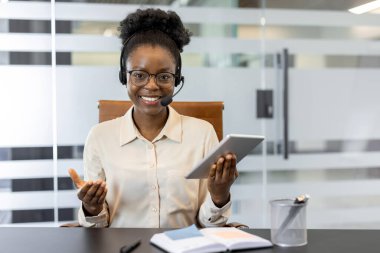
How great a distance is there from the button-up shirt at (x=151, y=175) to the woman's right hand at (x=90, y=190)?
0.36ft

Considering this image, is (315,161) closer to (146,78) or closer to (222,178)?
(146,78)

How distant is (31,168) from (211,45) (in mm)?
1361

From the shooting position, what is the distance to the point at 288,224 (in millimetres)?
978

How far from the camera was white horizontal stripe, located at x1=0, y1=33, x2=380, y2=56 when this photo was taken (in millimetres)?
2617

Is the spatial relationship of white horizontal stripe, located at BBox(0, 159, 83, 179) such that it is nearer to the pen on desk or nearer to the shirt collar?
→ the shirt collar

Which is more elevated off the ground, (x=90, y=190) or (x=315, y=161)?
(x=90, y=190)

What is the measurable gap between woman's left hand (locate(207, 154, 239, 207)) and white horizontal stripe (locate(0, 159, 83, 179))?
160 cm

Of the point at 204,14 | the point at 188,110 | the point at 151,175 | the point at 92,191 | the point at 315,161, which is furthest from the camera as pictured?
the point at 315,161

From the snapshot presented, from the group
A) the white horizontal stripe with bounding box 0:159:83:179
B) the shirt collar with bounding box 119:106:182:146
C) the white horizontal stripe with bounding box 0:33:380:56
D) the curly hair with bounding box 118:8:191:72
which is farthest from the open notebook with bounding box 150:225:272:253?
the white horizontal stripe with bounding box 0:33:380:56

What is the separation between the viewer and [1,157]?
2.65 meters

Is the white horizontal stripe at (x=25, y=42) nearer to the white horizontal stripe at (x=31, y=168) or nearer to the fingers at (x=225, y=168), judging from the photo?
the white horizontal stripe at (x=31, y=168)

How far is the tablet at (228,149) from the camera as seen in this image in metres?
1.04

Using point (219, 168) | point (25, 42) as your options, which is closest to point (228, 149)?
point (219, 168)

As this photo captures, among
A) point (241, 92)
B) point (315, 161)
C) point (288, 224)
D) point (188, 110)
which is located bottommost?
point (315, 161)
